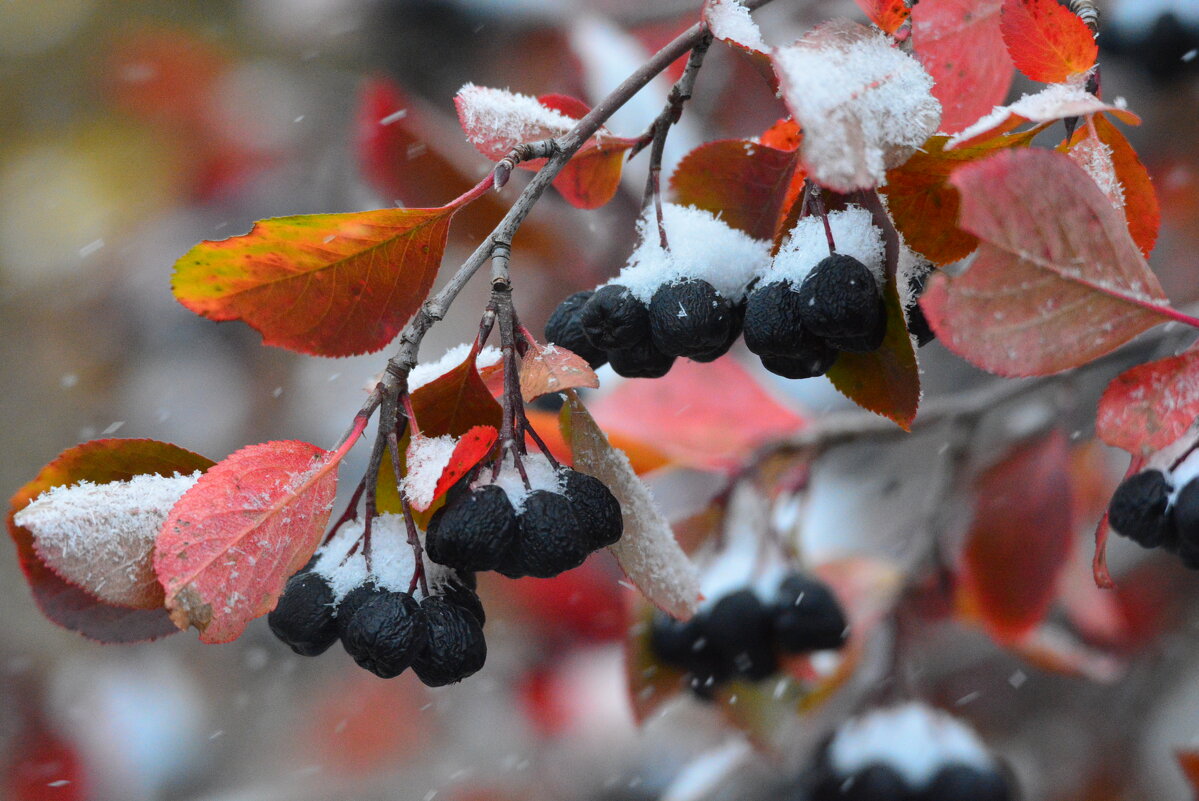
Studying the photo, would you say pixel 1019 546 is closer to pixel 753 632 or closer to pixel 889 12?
pixel 753 632

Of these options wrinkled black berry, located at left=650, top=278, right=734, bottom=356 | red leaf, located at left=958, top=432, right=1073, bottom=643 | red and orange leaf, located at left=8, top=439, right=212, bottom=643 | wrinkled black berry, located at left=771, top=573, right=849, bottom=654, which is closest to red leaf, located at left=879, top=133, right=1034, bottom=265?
wrinkled black berry, located at left=650, top=278, right=734, bottom=356

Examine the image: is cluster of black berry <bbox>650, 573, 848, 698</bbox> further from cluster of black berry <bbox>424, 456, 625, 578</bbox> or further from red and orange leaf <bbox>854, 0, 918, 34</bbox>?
red and orange leaf <bbox>854, 0, 918, 34</bbox>

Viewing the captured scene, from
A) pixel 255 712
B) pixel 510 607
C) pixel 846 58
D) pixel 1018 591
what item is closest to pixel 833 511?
pixel 510 607

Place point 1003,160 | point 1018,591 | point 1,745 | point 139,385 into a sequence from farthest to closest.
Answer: point 139,385, point 1,745, point 1018,591, point 1003,160

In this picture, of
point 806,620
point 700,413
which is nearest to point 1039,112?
point 806,620

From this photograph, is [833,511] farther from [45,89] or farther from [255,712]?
[45,89]
